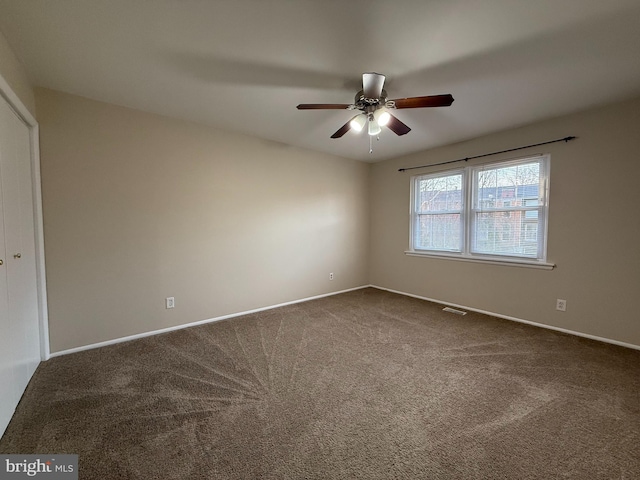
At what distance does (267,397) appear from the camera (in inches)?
73.6

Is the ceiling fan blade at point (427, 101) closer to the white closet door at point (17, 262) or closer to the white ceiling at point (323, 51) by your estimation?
the white ceiling at point (323, 51)

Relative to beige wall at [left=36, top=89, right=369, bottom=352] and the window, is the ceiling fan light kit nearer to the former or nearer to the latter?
beige wall at [left=36, top=89, right=369, bottom=352]

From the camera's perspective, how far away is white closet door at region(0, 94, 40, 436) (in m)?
1.69

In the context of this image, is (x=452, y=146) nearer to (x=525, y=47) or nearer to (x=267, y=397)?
(x=525, y=47)

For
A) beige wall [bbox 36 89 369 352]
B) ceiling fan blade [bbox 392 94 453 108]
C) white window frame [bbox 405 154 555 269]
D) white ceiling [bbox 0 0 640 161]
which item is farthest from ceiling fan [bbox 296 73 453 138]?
white window frame [bbox 405 154 555 269]

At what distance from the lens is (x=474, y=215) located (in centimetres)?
369

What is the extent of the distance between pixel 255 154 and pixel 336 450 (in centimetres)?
329

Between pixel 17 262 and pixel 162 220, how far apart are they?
1191 millimetres

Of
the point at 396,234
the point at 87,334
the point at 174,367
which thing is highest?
the point at 396,234

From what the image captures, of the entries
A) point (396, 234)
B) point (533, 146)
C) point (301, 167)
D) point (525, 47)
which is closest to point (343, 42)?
point (525, 47)

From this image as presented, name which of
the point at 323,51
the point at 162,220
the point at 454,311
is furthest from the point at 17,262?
the point at 454,311

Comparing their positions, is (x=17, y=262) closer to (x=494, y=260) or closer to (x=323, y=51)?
(x=323, y=51)

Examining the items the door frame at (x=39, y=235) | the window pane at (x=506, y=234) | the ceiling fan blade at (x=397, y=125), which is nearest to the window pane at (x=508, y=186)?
the window pane at (x=506, y=234)

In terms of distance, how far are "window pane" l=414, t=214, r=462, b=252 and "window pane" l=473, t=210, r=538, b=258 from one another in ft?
0.95
